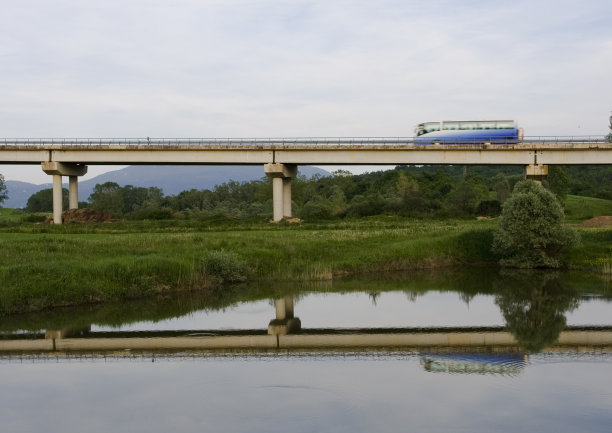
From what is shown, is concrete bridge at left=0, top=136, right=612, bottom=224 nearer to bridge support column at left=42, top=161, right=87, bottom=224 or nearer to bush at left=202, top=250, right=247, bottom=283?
bridge support column at left=42, top=161, right=87, bottom=224

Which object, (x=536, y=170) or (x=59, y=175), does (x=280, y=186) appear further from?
(x=536, y=170)

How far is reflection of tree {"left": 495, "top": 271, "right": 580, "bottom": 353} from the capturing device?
84.5 ft

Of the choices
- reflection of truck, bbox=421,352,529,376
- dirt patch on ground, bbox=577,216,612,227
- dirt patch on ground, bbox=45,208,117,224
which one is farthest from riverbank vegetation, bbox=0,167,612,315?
reflection of truck, bbox=421,352,529,376

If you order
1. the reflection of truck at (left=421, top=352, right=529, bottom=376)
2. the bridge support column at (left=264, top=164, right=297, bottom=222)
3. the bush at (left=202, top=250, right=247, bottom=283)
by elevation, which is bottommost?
the reflection of truck at (left=421, top=352, right=529, bottom=376)

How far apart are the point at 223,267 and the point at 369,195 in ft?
244

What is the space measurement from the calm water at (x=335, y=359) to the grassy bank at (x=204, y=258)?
1264 mm

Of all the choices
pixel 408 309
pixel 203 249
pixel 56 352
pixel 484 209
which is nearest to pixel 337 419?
pixel 56 352

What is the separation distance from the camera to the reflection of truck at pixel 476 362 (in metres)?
21.1

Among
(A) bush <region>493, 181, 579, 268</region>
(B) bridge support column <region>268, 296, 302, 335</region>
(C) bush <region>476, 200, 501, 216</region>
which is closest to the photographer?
(B) bridge support column <region>268, 296, 302, 335</region>

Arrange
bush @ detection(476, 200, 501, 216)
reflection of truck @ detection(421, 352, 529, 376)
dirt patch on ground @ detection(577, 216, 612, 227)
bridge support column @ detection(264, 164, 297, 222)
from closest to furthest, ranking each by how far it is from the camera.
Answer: reflection of truck @ detection(421, 352, 529, 376)
dirt patch on ground @ detection(577, 216, 612, 227)
bridge support column @ detection(264, 164, 297, 222)
bush @ detection(476, 200, 501, 216)

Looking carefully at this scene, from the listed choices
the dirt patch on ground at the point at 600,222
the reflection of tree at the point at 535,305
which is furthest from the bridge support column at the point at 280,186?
the reflection of tree at the point at 535,305

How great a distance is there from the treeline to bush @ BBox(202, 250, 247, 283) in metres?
30.4

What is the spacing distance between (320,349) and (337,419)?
7.62 m

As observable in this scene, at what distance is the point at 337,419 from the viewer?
16.6 meters
